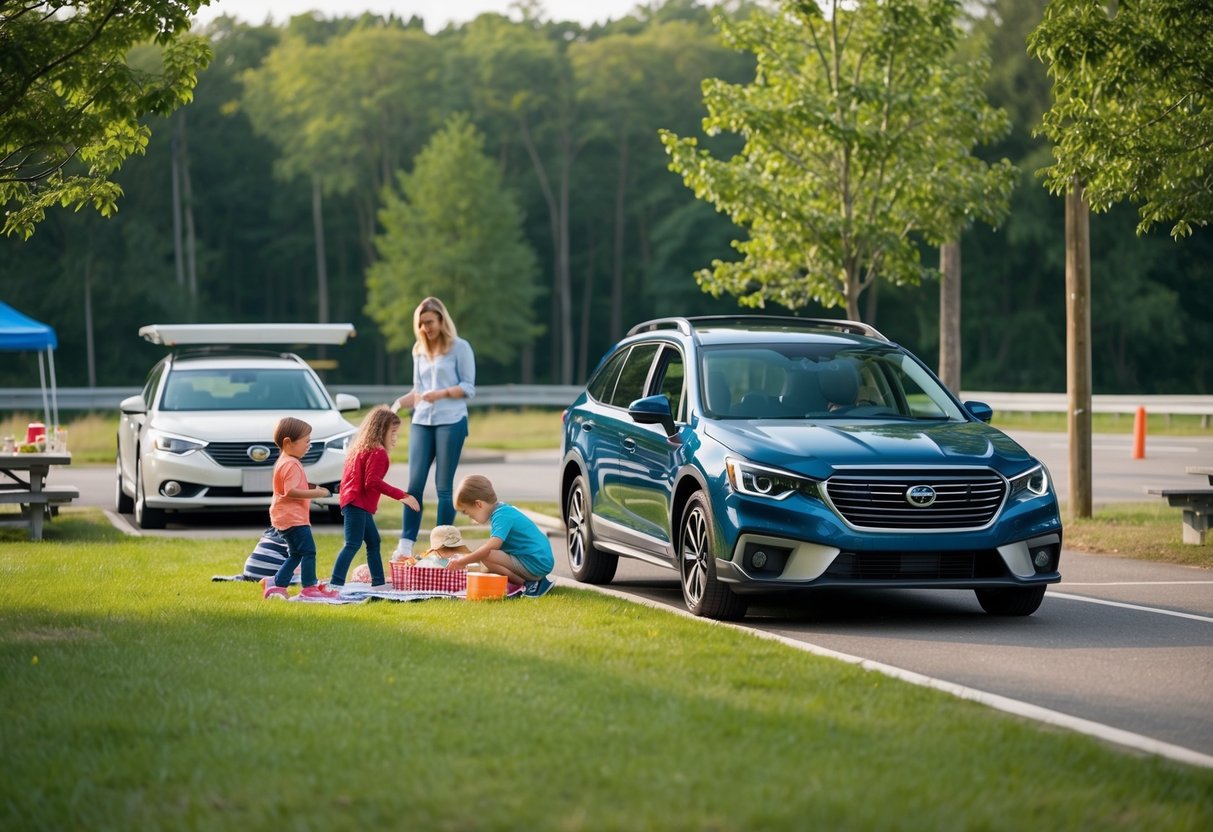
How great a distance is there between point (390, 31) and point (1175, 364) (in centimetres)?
3751

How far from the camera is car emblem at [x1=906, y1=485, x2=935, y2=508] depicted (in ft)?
→ 31.7

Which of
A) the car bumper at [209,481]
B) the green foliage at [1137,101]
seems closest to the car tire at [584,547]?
the car bumper at [209,481]

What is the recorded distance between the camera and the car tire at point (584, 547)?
12273mm

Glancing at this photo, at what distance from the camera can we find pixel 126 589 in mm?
11086

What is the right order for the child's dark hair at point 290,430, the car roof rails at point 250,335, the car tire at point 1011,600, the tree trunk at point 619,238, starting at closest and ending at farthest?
the car tire at point 1011,600 < the child's dark hair at point 290,430 < the car roof rails at point 250,335 < the tree trunk at point 619,238

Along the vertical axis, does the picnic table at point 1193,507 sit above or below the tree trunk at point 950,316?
below

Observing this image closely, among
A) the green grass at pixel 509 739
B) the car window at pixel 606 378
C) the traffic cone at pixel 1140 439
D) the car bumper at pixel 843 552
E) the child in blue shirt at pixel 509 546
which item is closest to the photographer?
the green grass at pixel 509 739

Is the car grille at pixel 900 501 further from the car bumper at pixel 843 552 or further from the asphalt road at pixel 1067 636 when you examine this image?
the asphalt road at pixel 1067 636

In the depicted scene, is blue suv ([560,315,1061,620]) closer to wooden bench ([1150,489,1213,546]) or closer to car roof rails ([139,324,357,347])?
wooden bench ([1150,489,1213,546])

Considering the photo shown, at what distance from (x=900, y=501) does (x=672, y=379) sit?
2.27m

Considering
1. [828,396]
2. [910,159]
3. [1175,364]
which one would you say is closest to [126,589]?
[828,396]

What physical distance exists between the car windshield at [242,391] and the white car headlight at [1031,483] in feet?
31.1

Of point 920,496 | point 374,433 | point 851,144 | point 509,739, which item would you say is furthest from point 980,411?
point 851,144

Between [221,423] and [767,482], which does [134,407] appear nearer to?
[221,423]
